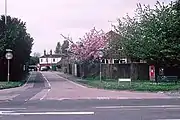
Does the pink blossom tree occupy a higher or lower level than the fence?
higher

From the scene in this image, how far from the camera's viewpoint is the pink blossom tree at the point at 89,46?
5491 centimetres

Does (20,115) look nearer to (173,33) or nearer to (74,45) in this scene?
(173,33)

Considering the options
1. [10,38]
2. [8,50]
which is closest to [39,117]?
[8,50]

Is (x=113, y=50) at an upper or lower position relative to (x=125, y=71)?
upper

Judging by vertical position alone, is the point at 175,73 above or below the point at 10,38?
below

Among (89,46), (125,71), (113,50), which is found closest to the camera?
(125,71)

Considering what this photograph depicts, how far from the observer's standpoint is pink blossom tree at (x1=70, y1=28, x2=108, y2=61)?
54906 mm

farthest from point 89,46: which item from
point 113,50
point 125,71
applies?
point 125,71

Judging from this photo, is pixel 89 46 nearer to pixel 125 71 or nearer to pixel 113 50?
pixel 113 50

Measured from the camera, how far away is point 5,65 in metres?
45.4

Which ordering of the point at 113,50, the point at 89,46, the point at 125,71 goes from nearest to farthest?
the point at 125,71 < the point at 113,50 < the point at 89,46

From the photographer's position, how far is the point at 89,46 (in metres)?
56.6

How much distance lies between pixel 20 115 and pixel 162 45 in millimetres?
22266

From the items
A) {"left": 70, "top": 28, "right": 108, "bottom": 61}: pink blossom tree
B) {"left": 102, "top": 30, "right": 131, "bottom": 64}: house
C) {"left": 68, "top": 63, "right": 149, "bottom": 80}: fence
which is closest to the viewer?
{"left": 68, "top": 63, "right": 149, "bottom": 80}: fence
